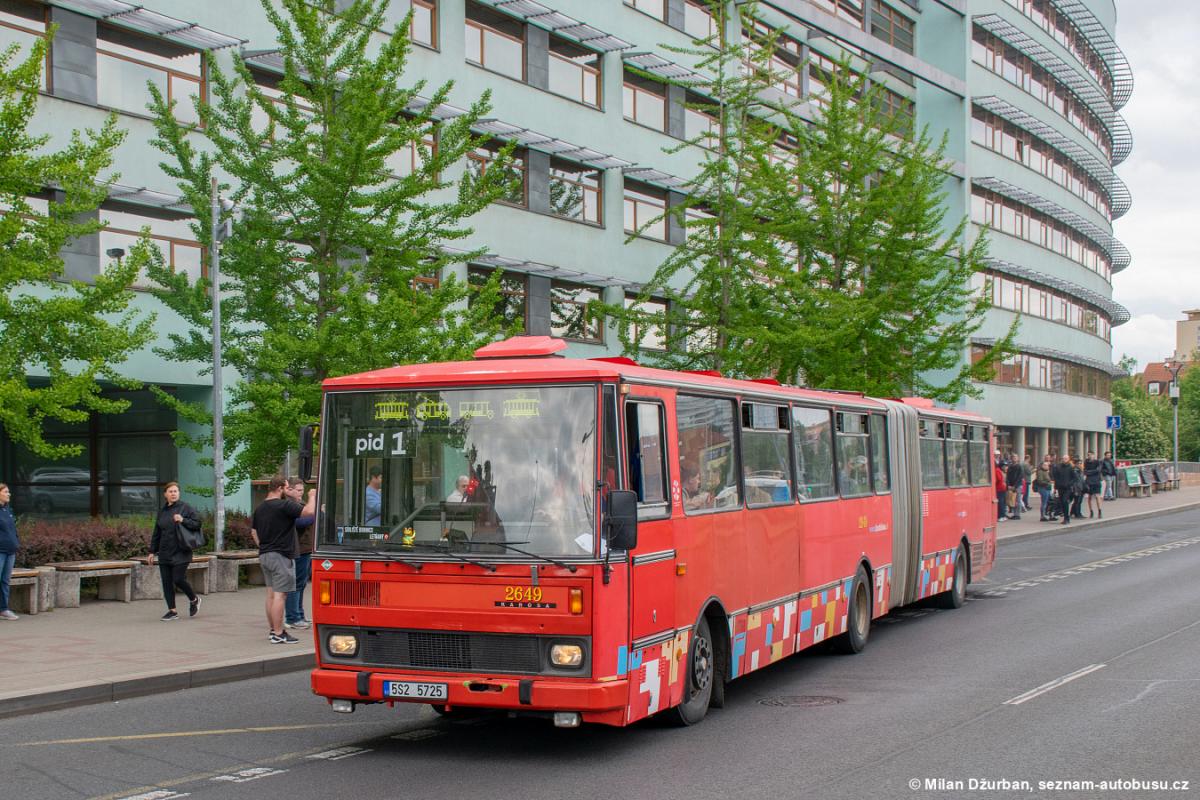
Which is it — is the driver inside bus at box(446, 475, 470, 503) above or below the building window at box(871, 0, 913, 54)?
below

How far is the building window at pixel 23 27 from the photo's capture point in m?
22.7

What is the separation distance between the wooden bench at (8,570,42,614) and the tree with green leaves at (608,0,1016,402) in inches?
644

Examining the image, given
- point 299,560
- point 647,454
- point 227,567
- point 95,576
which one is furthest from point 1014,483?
point 647,454

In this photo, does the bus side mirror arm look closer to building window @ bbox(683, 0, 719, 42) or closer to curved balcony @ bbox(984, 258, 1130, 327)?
building window @ bbox(683, 0, 719, 42)

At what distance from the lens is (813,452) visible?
1348cm

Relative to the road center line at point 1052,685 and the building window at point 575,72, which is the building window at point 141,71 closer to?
the building window at point 575,72

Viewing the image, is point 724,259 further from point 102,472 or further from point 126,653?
point 126,653

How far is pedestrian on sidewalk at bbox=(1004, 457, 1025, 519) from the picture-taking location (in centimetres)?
3950

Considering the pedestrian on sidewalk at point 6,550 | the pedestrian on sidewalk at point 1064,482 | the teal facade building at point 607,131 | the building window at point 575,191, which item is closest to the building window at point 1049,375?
the teal facade building at point 607,131

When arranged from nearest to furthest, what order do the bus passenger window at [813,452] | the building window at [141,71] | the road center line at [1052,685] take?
the road center line at [1052,685] < the bus passenger window at [813,452] < the building window at [141,71]

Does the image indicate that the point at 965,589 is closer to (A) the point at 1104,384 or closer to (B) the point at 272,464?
(B) the point at 272,464

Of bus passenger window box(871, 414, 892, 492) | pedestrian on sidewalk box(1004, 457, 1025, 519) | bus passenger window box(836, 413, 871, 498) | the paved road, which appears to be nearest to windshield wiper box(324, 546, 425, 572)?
the paved road

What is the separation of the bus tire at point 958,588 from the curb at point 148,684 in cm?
912

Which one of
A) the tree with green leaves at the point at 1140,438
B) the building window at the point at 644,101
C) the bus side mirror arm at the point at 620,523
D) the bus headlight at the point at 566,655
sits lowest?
the bus headlight at the point at 566,655
